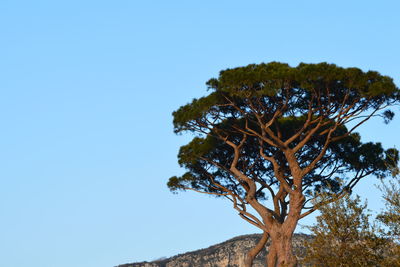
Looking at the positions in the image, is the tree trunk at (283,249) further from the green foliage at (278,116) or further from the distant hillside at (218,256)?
the distant hillside at (218,256)

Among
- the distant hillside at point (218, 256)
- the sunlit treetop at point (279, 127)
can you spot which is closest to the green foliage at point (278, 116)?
the sunlit treetop at point (279, 127)

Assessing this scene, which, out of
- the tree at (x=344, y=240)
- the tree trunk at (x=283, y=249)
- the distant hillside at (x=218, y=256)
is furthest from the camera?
the distant hillside at (x=218, y=256)

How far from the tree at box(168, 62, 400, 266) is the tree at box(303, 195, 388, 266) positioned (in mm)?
1815

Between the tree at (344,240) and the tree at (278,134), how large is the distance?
5.96 feet

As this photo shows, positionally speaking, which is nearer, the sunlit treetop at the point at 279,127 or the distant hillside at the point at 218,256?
the sunlit treetop at the point at 279,127

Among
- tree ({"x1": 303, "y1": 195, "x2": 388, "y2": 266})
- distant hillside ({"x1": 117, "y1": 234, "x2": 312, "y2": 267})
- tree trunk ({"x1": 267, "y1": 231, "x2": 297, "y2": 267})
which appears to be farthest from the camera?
distant hillside ({"x1": 117, "y1": 234, "x2": 312, "y2": 267})

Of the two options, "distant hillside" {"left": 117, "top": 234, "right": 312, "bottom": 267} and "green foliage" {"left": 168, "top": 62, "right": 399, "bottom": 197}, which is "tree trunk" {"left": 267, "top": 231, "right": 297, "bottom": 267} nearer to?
"green foliage" {"left": 168, "top": 62, "right": 399, "bottom": 197}

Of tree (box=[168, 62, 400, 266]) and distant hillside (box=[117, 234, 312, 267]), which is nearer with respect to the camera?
tree (box=[168, 62, 400, 266])

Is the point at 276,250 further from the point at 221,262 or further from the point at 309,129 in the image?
the point at 221,262

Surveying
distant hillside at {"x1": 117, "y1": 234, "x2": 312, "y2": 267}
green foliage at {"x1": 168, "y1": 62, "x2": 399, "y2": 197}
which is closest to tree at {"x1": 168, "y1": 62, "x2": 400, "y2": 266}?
green foliage at {"x1": 168, "y1": 62, "x2": 399, "y2": 197}

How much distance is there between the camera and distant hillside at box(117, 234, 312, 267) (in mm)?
62219

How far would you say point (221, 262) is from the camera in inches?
2516

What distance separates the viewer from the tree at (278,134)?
24.4m

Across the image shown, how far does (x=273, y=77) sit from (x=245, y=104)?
8.17 feet
